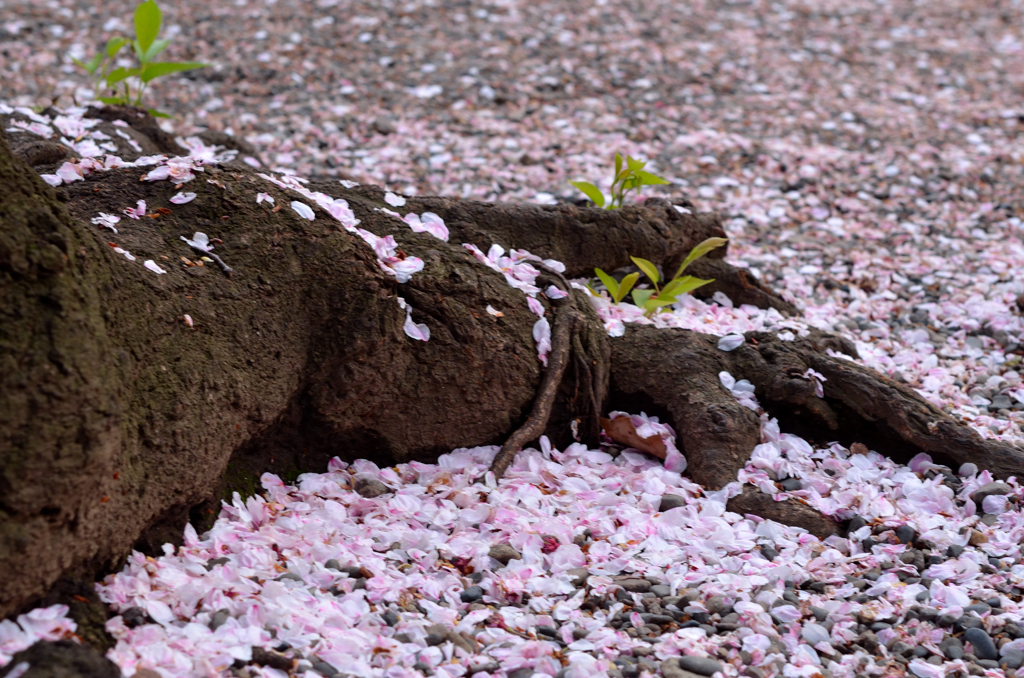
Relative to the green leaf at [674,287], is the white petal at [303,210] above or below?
above

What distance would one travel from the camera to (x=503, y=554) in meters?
2.29

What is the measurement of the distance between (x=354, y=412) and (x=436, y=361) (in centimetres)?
29

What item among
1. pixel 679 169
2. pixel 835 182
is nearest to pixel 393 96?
pixel 679 169

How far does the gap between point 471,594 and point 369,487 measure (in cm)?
53

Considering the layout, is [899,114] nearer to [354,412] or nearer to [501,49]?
[501,49]

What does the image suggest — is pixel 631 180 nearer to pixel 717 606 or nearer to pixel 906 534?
pixel 906 534

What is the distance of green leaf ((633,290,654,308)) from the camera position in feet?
10.9

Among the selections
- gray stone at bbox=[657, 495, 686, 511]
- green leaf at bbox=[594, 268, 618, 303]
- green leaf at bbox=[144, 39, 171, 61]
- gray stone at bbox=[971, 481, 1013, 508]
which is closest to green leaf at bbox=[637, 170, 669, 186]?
green leaf at bbox=[594, 268, 618, 303]

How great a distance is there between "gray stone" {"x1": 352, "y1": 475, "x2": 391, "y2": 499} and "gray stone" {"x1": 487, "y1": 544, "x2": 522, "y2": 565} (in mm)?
409

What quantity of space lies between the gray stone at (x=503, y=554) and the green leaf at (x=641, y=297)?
51.6 inches

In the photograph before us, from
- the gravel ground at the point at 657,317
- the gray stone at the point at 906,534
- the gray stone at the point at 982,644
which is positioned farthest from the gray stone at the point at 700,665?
the gray stone at the point at 906,534

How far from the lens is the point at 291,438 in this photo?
2547mm

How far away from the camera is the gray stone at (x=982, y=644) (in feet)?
6.77

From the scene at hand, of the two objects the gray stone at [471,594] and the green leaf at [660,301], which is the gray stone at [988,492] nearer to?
the green leaf at [660,301]
